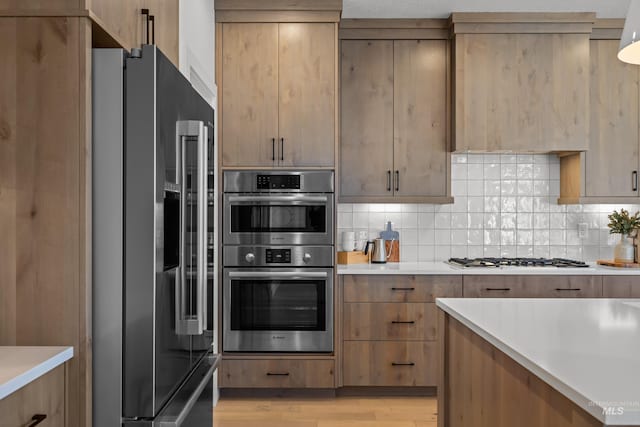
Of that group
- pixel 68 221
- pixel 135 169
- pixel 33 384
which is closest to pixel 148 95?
pixel 135 169

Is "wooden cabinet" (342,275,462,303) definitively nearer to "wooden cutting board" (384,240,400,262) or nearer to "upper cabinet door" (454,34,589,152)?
"wooden cutting board" (384,240,400,262)

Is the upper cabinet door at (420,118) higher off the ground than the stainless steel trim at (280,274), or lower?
higher

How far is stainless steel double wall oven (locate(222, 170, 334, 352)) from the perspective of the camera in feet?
11.8

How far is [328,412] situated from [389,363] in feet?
1.69

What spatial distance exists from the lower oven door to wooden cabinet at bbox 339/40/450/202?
0.73 meters

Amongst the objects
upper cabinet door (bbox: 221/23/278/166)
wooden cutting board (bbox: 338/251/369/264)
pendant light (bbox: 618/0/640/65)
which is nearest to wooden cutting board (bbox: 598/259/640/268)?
wooden cutting board (bbox: 338/251/369/264)

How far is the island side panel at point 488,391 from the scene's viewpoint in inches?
48.4

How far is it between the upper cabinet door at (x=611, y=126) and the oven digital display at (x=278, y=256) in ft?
6.88

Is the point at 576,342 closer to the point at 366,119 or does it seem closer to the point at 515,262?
the point at 515,262

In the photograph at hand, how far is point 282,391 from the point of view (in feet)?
12.1

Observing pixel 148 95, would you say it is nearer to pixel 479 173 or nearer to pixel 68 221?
pixel 68 221

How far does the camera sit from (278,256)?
11.8 feet

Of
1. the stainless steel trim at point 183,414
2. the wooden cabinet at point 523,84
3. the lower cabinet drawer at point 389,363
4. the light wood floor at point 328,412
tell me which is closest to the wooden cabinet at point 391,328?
the lower cabinet drawer at point 389,363

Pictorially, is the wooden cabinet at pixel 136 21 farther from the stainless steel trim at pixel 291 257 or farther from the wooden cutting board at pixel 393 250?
the wooden cutting board at pixel 393 250
